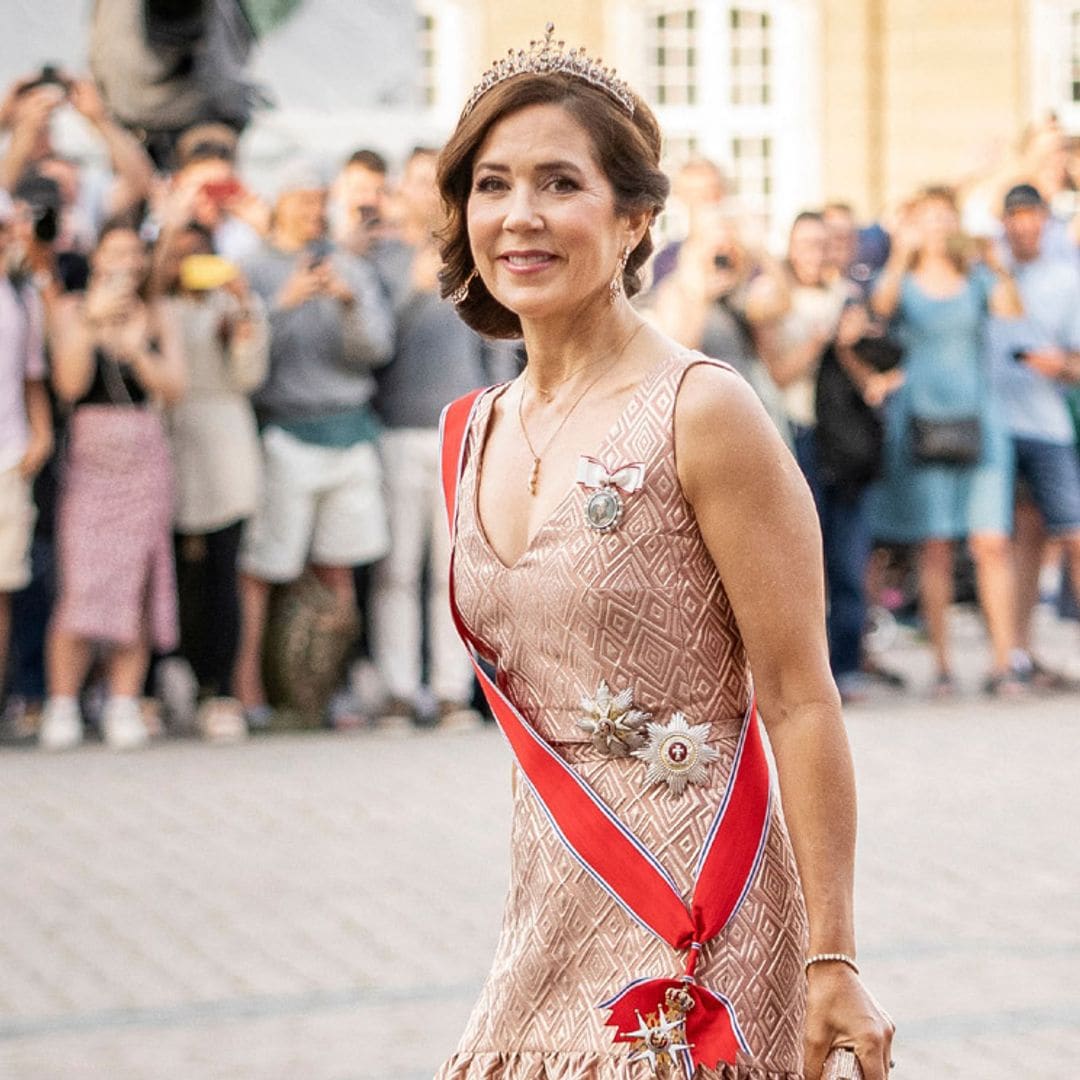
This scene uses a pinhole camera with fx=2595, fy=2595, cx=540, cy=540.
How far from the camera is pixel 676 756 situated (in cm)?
282

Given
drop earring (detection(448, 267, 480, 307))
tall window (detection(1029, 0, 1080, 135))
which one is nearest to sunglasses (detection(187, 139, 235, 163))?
drop earring (detection(448, 267, 480, 307))

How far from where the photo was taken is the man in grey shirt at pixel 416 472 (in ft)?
37.0

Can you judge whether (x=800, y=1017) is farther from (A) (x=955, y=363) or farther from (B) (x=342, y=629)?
(A) (x=955, y=363)

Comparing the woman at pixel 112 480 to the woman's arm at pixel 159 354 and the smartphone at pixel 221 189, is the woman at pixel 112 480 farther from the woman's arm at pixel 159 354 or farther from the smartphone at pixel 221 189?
the smartphone at pixel 221 189

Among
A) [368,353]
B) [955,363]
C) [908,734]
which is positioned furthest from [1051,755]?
[368,353]

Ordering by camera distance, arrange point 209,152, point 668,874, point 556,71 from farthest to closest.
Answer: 1. point 209,152
2. point 556,71
3. point 668,874

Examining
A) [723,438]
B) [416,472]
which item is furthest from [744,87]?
[723,438]

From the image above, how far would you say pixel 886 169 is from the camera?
28.0 m

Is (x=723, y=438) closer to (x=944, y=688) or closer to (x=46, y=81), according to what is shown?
(x=46, y=81)

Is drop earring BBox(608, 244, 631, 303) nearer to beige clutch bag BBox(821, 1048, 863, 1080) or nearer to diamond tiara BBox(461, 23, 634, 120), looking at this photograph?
diamond tiara BBox(461, 23, 634, 120)

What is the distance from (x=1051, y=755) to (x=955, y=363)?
2.56 m

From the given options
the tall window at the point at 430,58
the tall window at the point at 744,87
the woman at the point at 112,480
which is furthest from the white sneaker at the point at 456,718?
the tall window at the point at 744,87

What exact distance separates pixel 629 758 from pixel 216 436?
27.3 ft

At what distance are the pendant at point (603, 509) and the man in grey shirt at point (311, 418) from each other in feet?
27.1
